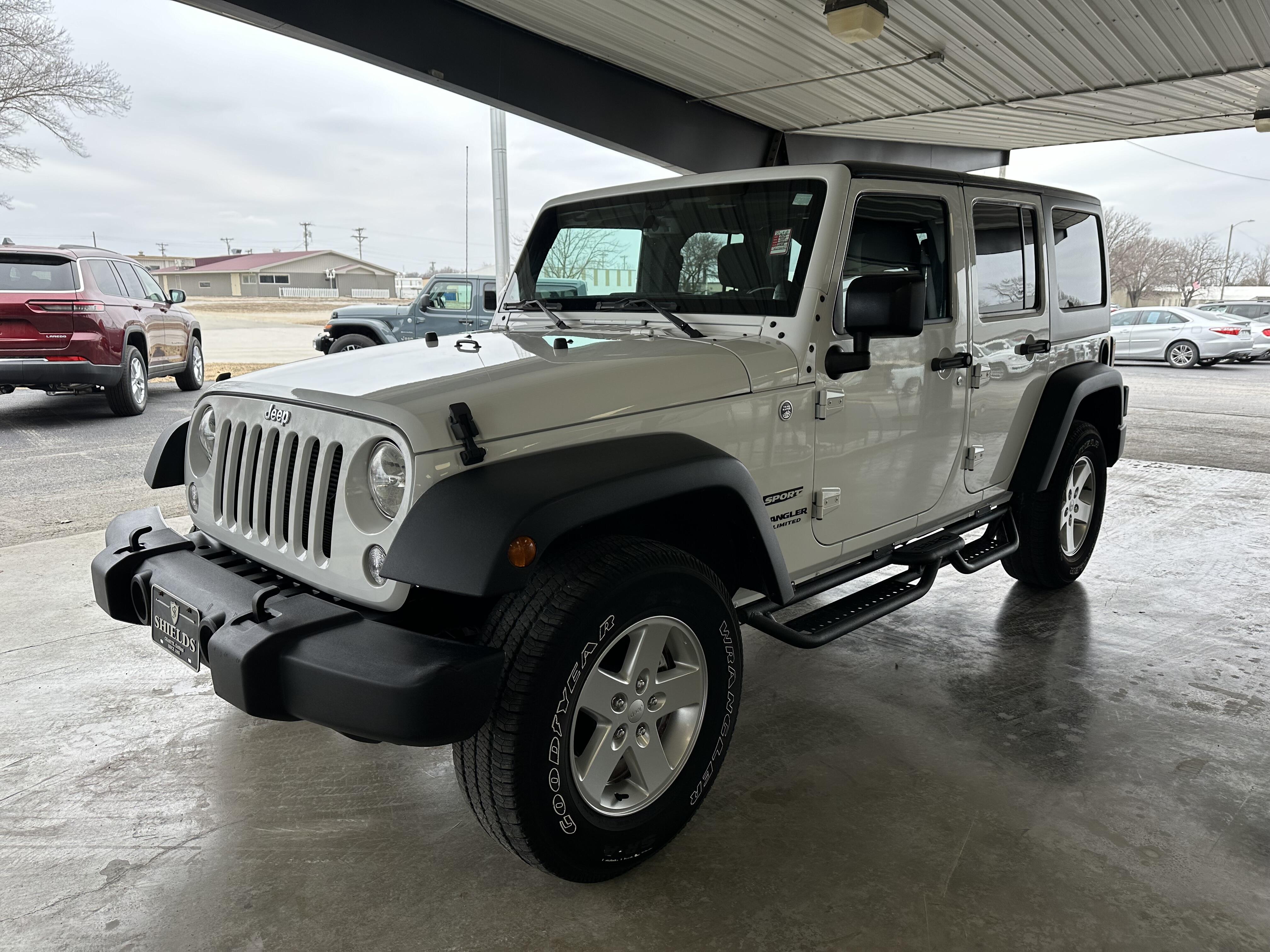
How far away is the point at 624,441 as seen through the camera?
2.27m

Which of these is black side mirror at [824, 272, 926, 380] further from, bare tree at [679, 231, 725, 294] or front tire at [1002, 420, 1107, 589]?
front tire at [1002, 420, 1107, 589]

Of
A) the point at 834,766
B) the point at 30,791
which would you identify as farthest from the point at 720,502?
the point at 30,791

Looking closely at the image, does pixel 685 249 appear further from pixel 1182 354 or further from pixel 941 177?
pixel 1182 354

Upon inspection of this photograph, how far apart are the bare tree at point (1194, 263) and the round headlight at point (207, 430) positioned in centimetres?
5966

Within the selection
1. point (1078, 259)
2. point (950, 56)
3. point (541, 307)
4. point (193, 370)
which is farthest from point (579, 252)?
point (193, 370)

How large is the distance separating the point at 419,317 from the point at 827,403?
1016cm

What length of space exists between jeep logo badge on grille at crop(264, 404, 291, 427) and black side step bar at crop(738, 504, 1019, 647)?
1.43 metres

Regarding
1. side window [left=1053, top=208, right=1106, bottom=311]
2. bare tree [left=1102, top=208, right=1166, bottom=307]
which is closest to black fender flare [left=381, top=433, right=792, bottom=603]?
side window [left=1053, top=208, right=1106, bottom=311]

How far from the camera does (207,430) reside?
283 cm

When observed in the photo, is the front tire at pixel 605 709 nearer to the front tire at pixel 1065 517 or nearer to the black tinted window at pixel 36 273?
the front tire at pixel 1065 517

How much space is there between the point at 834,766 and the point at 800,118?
937cm

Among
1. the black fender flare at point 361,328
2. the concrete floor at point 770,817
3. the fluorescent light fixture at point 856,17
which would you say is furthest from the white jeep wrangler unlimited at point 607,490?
the black fender flare at point 361,328

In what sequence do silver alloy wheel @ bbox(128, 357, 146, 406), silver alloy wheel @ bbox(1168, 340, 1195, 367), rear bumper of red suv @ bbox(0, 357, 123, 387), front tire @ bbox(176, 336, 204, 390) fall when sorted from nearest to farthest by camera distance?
rear bumper of red suv @ bbox(0, 357, 123, 387)
silver alloy wheel @ bbox(128, 357, 146, 406)
front tire @ bbox(176, 336, 204, 390)
silver alloy wheel @ bbox(1168, 340, 1195, 367)

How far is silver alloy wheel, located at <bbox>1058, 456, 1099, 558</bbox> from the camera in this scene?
14.5 ft
